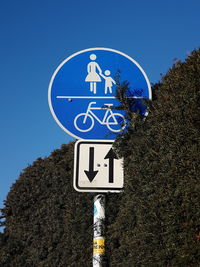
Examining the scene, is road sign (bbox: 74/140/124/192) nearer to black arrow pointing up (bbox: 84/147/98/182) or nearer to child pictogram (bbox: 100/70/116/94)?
black arrow pointing up (bbox: 84/147/98/182)

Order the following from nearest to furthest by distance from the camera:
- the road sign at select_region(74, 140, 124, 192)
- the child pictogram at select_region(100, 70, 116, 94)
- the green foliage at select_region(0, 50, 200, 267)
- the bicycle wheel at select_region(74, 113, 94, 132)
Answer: the green foliage at select_region(0, 50, 200, 267)
the road sign at select_region(74, 140, 124, 192)
the bicycle wheel at select_region(74, 113, 94, 132)
the child pictogram at select_region(100, 70, 116, 94)

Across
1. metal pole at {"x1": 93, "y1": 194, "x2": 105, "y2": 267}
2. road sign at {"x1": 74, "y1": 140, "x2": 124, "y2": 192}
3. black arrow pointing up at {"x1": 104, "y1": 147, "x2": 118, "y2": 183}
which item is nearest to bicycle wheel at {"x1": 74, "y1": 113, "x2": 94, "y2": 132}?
road sign at {"x1": 74, "y1": 140, "x2": 124, "y2": 192}

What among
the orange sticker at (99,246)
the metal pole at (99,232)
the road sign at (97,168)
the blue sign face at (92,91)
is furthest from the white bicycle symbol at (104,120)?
the orange sticker at (99,246)

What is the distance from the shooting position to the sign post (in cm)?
411

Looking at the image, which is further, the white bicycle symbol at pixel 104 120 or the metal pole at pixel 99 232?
the white bicycle symbol at pixel 104 120

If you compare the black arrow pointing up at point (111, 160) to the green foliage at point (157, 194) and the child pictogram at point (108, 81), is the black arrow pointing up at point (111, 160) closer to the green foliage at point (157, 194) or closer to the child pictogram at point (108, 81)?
the green foliage at point (157, 194)

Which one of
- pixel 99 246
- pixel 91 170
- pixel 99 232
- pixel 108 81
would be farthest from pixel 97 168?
pixel 108 81

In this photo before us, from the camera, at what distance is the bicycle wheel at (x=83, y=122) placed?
13.8 ft

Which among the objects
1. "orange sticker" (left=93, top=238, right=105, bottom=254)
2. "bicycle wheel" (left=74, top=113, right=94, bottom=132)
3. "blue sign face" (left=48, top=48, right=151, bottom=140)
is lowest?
"orange sticker" (left=93, top=238, right=105, bottom=254)

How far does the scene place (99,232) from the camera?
4.18 metres

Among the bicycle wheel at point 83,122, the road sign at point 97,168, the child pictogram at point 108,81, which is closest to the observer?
the road sign at point 97,168

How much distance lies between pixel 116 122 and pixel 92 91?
359 millimetres

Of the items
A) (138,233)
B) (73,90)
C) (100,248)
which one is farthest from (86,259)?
(73,90)

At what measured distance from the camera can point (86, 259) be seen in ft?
17.6
